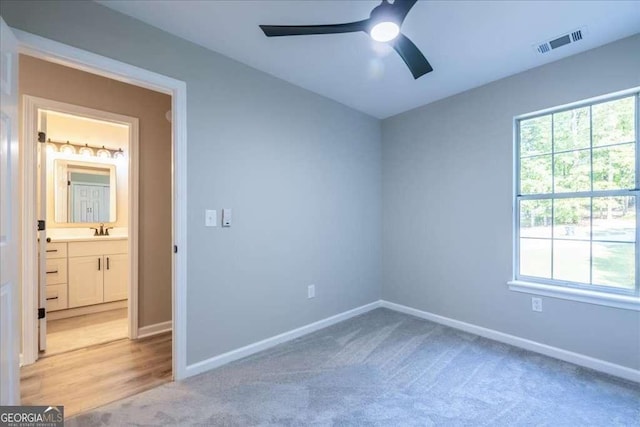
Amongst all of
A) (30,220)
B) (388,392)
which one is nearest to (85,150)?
(30,220)

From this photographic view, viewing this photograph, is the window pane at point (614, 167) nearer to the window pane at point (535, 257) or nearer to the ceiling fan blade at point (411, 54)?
the window pane at point (535, 257)

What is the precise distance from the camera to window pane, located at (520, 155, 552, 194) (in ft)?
8.48

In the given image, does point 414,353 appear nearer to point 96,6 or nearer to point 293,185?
point 293,185

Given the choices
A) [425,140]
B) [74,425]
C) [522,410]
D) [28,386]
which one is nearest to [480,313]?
[522,410]

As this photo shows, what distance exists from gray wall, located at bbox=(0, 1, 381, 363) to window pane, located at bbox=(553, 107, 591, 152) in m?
1.86

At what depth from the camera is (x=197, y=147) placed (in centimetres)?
219

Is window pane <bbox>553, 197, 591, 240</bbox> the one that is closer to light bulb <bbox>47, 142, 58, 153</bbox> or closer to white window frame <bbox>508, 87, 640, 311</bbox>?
white window frame <bbox>508, 87, 640, 311</bbox>

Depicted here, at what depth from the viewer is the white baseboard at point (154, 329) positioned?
2.92m

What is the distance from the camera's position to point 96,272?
3.67 metres

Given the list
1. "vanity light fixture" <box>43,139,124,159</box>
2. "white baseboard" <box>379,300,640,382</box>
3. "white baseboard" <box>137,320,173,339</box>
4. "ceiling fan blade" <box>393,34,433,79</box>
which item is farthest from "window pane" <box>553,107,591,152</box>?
"vanity light fixture" <box>43,139,124,159</box>

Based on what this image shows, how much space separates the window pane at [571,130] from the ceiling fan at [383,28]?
153 centimetres

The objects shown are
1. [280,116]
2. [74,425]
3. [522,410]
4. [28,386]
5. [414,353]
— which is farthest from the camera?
[280,116]

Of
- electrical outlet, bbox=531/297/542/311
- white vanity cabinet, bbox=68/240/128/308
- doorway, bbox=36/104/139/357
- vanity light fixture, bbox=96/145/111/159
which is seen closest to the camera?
electrical outlet, bbox=531/297/542/311

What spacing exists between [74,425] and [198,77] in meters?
2.32
